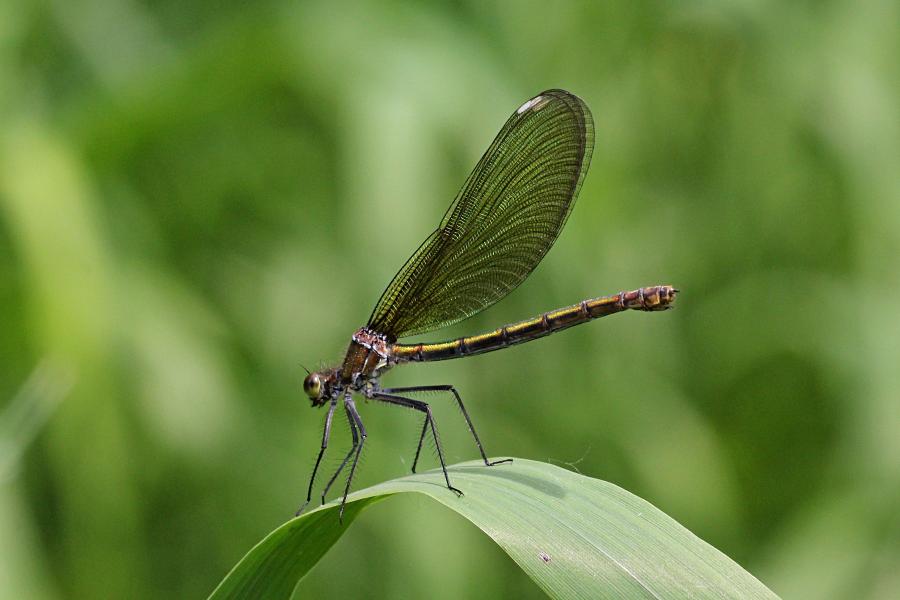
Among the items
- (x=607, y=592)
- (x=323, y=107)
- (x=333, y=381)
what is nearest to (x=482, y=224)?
(x=333, y=381)

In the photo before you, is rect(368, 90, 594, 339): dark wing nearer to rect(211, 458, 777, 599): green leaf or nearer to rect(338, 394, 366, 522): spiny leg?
rect(338, 394, 366, 522): spiny leg

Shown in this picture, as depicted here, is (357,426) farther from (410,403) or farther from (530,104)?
(530,104)

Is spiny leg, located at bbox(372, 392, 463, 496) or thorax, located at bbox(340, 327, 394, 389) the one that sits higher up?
thorax, located at bbox(340, 327, 394, 389)

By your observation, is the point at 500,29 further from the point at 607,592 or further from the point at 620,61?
the point at 607,592

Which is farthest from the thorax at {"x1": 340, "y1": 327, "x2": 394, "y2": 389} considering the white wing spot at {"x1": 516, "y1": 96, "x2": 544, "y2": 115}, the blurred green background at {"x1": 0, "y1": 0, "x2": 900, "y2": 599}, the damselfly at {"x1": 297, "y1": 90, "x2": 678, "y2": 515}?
the white wing spot at {"x1": 516, "y1": 96, "x2": 544, "y2": 115}

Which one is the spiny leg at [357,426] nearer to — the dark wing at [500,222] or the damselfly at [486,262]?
the damselfly at [486,262]

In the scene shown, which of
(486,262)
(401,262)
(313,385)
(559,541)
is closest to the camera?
(559,541)

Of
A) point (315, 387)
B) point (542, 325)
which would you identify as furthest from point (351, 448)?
point (542, 325)
